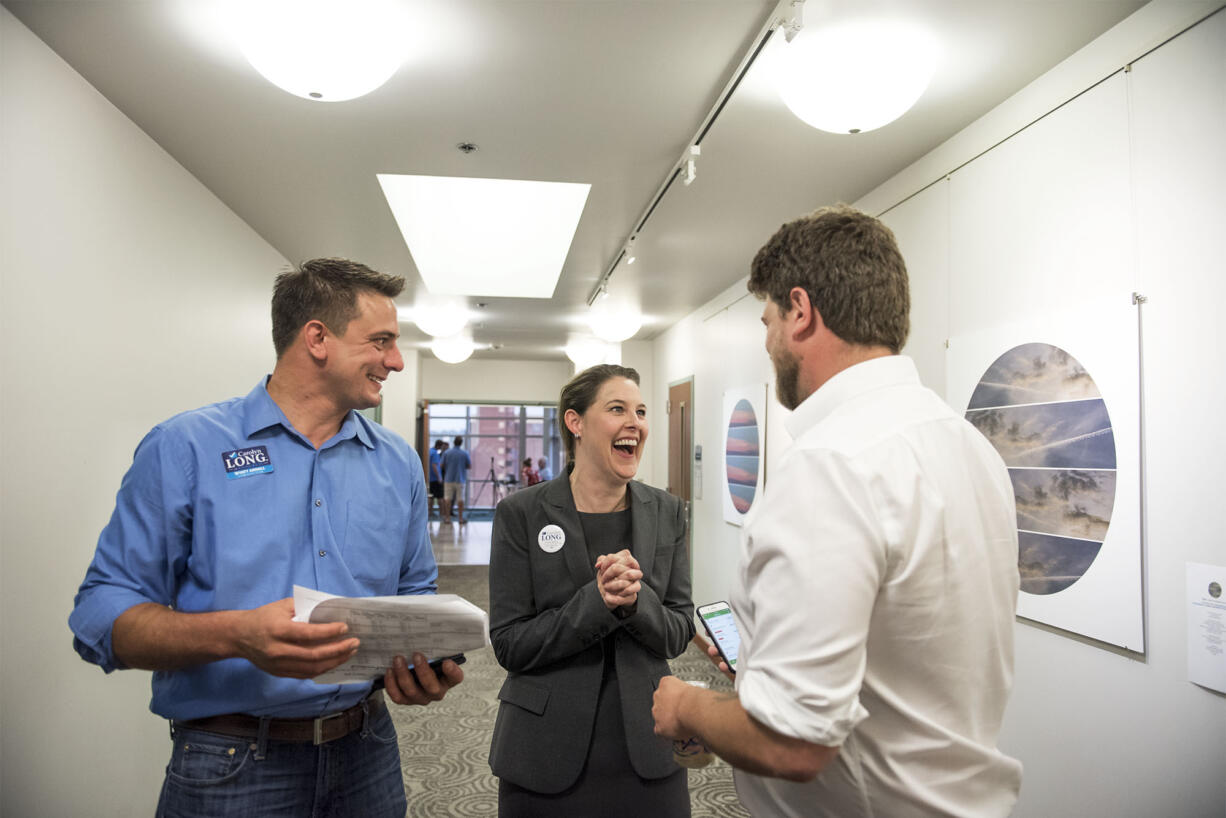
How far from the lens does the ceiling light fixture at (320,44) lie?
74.6 inches

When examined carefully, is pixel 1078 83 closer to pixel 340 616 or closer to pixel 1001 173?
pixel 1001 173

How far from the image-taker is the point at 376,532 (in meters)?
1.57

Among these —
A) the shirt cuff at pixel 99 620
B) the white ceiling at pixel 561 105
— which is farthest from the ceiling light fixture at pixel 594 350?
the shirt cuff at pixel 99 620

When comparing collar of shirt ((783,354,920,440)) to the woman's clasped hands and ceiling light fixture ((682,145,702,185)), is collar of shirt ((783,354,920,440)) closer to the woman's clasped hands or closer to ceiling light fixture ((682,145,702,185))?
the woman's clasped hands

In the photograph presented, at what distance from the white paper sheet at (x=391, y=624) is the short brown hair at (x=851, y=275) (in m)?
0.81

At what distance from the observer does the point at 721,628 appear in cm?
162

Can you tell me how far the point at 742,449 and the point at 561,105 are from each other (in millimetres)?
3518

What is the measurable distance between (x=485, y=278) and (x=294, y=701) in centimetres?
530

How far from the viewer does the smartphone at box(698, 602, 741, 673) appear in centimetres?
156

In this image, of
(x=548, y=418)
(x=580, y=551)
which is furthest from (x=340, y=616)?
(x=548, y=418)

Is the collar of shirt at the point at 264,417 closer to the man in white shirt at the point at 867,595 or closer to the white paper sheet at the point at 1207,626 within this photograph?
the man in white shirt at the point at 867,595

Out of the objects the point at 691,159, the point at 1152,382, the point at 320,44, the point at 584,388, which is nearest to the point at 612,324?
the point at 691,159

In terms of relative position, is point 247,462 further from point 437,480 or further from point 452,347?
point 437,480

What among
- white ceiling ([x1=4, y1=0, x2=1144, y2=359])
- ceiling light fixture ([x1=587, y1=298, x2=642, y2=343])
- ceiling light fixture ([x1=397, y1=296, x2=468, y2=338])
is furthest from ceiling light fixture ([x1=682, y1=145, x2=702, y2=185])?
ceiling light fixture ([x1=397, y1=296, x2=468, y2=338])
